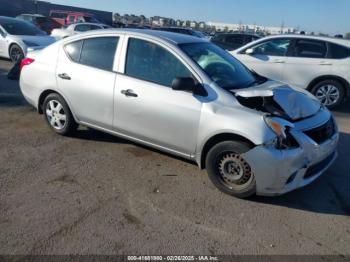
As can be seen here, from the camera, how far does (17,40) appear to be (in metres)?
11.6

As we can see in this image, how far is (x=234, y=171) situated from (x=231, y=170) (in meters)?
0.04

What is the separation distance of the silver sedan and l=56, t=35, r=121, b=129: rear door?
0.05 ft

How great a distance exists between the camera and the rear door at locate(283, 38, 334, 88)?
8469 mm

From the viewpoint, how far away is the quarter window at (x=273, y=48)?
8.91m

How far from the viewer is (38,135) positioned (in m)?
5.63

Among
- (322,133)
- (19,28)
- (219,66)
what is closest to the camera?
(322,133)

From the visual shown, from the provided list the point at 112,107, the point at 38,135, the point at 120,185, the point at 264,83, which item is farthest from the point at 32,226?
the point at 264,83

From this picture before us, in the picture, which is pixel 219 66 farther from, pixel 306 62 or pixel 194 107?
pixel 306 62

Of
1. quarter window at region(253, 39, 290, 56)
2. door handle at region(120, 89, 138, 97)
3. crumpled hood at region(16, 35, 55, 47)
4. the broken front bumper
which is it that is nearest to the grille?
the broken front bumper

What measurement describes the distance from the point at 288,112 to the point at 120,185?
2.10 m

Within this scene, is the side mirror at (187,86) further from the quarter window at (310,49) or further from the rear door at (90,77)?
the quarter window at (310,49)

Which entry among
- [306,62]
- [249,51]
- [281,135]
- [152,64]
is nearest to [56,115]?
[152,64]

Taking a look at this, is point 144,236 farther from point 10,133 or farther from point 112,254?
point 10,133

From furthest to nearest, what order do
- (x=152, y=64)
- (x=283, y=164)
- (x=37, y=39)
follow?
(x=37, y=39), (x=152, y=64), (x=283, y=164)
